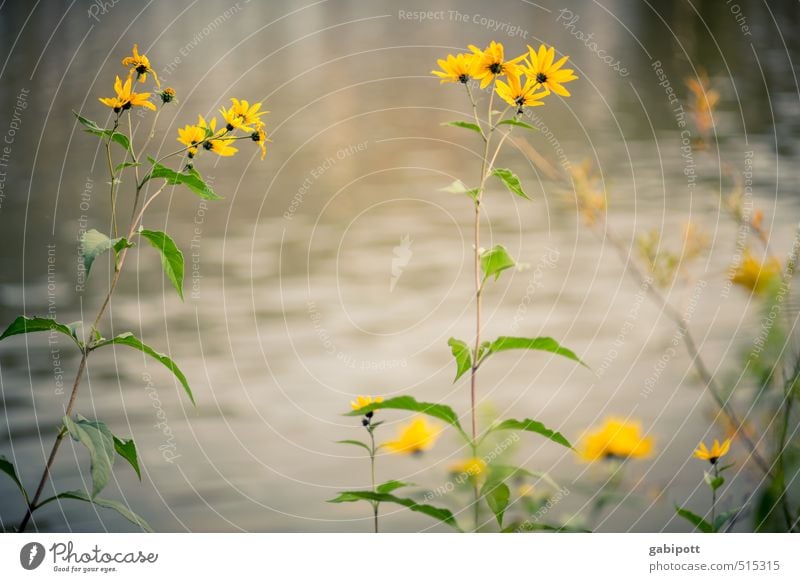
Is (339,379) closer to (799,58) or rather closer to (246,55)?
(246,55)

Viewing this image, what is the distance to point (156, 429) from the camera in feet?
4.47

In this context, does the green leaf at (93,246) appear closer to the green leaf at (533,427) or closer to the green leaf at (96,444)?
the green leaf at (96,444)

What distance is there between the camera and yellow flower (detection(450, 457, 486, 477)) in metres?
0.77

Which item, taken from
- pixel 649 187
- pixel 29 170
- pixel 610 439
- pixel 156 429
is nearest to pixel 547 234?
pixel 649 187

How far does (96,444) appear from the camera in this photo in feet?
2.32
